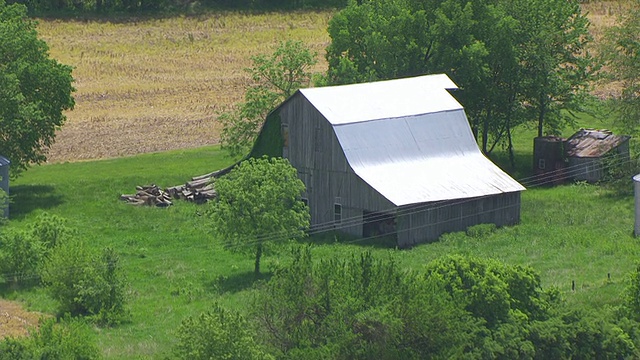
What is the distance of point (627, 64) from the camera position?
210 feet

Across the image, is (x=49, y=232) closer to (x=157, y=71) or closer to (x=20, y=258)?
(x=20, y=258)

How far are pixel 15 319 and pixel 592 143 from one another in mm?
31295

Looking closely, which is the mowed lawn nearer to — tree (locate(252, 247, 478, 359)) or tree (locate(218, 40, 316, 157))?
tree (locate(218, 40, 316, 157))

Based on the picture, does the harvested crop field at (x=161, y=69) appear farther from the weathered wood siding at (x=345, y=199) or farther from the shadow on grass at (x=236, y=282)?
the shadow on grass at (x=236, y=282)

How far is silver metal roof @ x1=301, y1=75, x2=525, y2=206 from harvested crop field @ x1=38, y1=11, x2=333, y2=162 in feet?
52.4

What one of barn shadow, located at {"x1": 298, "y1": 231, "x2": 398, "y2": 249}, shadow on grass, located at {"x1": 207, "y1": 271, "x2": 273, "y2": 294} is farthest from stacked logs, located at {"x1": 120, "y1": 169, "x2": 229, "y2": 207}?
shadow on grass, located at {"x1": 207, "y1": 271, "x2": 273, "y2": 294}

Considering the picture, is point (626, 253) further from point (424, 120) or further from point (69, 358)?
point (69, 358)

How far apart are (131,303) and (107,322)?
197 cm

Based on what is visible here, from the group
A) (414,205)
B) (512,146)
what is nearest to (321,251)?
(414,205)

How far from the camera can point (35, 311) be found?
45750 millimetres

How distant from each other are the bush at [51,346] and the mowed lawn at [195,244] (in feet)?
8.09

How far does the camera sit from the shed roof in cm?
6388

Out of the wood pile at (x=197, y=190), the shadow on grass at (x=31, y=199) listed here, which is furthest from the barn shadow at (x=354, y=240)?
the shadow on grass at (x=31, y=199)

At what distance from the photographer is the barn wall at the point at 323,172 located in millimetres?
54469
